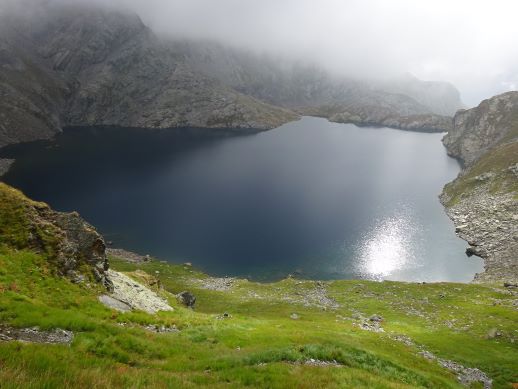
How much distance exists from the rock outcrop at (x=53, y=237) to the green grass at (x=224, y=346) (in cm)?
145

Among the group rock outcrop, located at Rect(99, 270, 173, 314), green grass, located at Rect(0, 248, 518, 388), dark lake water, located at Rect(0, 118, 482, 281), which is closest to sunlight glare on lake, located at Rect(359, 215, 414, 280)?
dark lake water, located at Rect(0, 118, 482, 281)

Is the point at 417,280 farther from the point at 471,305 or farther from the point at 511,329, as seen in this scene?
the point at 511,329

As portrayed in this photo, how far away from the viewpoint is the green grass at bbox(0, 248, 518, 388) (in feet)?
36.0

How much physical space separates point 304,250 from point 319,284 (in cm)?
2798

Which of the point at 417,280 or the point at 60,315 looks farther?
the point at 417,280


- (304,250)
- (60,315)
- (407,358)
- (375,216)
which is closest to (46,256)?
(60,315)

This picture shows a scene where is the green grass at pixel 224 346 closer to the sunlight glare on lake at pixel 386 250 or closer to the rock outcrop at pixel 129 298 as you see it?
the rock outcrop at pixel 129 298

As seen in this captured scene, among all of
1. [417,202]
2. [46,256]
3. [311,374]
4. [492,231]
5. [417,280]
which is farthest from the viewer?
[417,202]

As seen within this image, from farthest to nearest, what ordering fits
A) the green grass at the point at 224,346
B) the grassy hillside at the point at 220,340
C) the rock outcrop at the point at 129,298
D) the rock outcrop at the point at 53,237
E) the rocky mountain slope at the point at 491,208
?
the rocky mountain slope at the point at 491,208
the rock outcrop at the point at 129,298
the rock outcrop at the point at 53,237
the grassy hillside at the point at 220,340
the green grass at the point at 224,346

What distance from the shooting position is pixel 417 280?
96.7 metres

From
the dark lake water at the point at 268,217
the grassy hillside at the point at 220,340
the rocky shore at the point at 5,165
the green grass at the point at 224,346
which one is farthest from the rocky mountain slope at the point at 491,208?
the rocky shore at the point at 5,165

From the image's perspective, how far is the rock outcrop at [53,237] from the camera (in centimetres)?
2766

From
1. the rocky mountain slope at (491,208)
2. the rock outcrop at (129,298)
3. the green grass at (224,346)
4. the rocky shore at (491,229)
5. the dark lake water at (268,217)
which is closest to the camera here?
the green grass at (224,346)

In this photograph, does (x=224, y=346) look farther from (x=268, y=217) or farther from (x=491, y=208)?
(x=491, y=208)
